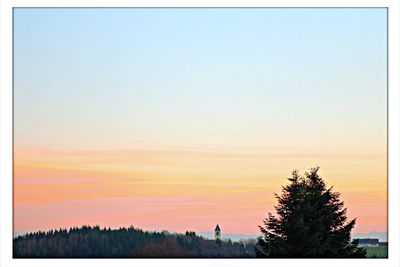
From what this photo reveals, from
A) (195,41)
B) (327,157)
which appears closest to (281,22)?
(195,41)

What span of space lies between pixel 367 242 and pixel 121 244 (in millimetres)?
1383

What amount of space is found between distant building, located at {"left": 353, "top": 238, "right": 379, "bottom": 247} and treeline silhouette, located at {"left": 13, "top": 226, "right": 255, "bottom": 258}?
2.11 ft

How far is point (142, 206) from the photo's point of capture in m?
4.37

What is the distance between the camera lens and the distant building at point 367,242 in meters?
4.28

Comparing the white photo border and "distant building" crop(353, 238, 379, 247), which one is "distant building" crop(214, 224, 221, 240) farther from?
"distant building" crop(353, 238, 379, 247)

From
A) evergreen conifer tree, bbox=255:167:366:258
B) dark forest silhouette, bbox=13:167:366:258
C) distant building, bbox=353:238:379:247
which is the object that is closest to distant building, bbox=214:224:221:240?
dark forest silhouette, bbox=13:167:366:258

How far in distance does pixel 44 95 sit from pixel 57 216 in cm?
68

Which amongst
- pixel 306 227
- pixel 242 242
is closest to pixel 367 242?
pixel 306 227

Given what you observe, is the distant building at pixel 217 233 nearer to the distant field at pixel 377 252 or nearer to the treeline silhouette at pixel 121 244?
the treeline silhouette at pixel 121 244

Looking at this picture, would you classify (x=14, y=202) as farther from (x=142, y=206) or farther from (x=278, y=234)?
(x=278, y=234)

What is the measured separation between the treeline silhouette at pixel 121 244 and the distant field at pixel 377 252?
2.29 ft

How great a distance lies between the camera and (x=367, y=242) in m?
4.33
